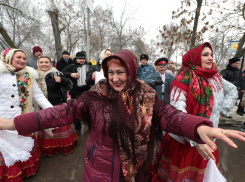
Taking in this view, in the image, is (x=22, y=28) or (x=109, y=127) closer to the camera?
(x=109, y=127)

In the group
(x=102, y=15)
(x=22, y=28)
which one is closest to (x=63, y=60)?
(x=102, y=15)

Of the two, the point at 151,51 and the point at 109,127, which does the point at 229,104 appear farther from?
the point at 151,51

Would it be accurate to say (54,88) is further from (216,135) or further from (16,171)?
(216,135)

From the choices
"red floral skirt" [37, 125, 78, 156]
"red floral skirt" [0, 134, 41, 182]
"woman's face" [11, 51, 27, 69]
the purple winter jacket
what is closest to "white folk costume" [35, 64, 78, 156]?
"red floral skirt" [37, 125, 78, 156]

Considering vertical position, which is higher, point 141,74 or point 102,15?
point 102,15

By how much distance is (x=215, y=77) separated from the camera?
206cm

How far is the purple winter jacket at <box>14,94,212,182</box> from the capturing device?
1.17 metres

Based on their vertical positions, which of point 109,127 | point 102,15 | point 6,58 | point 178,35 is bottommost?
point 109,127

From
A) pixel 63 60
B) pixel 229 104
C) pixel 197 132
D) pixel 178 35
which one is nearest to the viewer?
pixel 197 132

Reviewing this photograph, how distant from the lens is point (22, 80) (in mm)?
2314

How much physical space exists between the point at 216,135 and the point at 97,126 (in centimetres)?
95

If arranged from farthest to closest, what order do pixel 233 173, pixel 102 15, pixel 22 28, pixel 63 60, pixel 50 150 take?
pixel 22 28 < pixel 102 15 < pixel 63 60 < pixel 50 150 < pixel 233 173

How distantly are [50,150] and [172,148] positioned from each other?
102 inches

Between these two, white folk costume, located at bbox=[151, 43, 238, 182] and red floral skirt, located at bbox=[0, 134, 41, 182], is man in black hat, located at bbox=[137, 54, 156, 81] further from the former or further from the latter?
red floral skirt, located at bbox=[0, 134, 41, 182]
